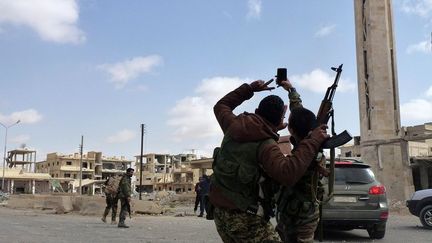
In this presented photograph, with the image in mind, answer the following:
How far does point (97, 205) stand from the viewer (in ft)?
73.7

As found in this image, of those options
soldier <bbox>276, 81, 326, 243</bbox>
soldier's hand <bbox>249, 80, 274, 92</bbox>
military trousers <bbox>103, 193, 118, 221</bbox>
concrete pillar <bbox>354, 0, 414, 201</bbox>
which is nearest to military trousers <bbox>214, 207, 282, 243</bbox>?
soldier <bbox>276, 81, 326, 243</bbox>

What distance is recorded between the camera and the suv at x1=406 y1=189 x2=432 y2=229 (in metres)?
13.1

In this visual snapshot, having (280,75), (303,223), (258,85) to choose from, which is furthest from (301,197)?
(280,75)

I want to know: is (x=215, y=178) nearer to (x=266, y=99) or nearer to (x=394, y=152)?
(x=266, y=99)

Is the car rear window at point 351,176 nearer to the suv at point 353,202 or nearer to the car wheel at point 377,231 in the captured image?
the suv at point 353,202

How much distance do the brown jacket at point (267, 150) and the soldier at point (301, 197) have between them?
346 millimetres

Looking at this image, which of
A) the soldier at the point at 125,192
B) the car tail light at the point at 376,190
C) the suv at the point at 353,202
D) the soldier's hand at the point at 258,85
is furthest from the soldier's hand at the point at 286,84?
the soldier at the point at 125,192

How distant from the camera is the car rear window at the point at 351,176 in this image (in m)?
10.0

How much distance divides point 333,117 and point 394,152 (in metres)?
31.6

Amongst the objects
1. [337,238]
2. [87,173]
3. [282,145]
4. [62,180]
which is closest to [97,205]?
[337,238]

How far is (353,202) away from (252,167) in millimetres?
7555

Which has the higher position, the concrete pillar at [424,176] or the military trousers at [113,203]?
the concrete pillar at [424,176]

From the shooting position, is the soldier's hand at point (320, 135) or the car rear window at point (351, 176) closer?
the soldier's hand at point (320, 135)

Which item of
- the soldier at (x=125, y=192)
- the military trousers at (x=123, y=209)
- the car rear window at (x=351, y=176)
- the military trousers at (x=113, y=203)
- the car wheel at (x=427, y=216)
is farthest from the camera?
the military trousers at (x=113, y=203)
